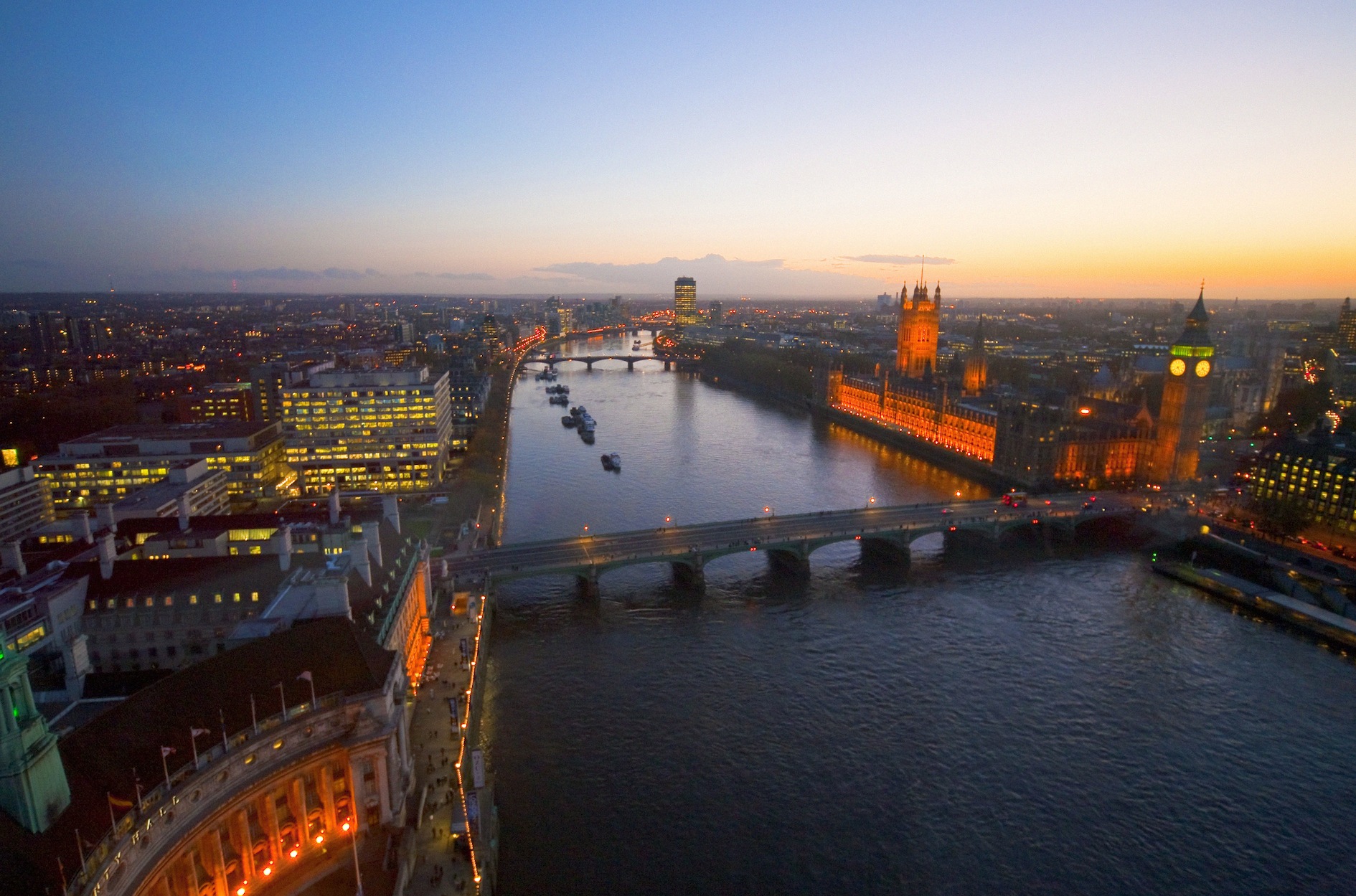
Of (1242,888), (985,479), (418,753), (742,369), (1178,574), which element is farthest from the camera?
(742,369)

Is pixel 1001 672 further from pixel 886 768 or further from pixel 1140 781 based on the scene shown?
pixel 886 768

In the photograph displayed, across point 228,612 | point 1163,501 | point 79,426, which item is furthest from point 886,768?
point 79,426

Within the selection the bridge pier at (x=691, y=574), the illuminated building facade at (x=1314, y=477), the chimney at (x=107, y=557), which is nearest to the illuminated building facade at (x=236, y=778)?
the chimney at (x=107, y=557)

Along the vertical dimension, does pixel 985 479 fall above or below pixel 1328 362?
below

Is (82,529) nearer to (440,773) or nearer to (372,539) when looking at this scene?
(372,539)

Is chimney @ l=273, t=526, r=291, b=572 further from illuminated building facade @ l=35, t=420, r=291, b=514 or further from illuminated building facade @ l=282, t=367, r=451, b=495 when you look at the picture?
illuminated building facade @ l=282, t=367, r=451, b=495

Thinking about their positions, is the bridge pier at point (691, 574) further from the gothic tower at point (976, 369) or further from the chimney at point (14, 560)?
the gothic tower at point (976, 369)
